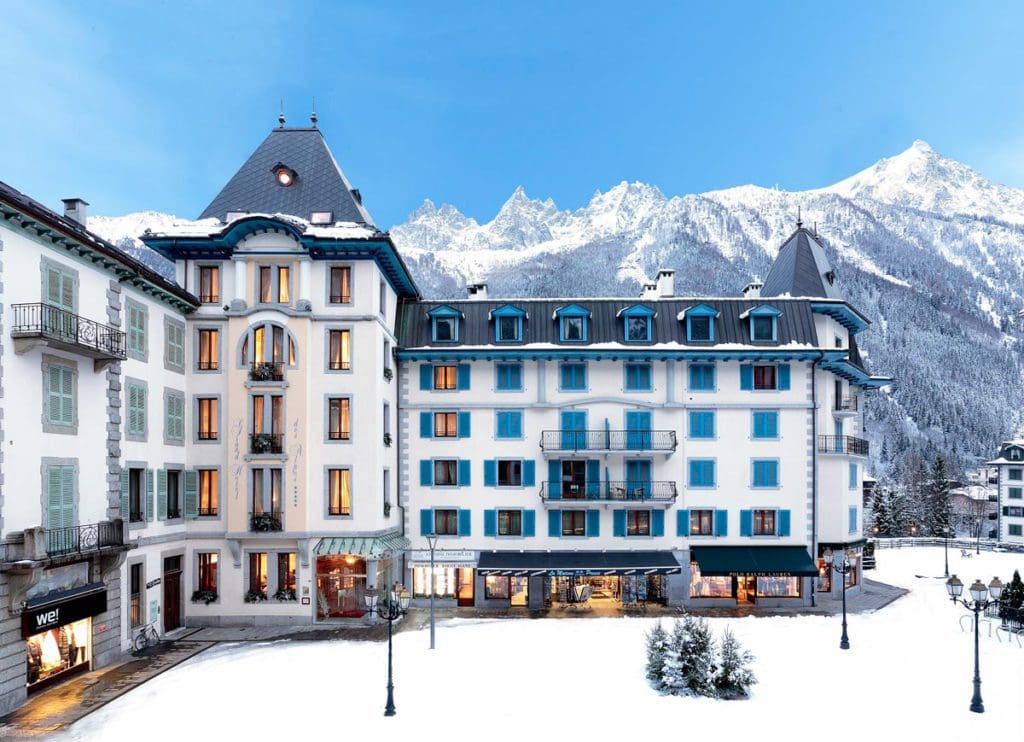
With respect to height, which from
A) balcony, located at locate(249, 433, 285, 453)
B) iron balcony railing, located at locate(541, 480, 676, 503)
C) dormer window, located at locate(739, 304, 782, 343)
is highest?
dormer window, located at locate(739, 304, 782, 343)

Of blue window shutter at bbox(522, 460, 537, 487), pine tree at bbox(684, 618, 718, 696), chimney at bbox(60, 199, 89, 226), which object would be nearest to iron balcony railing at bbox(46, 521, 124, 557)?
chimney at bbox(60, 199, 89, 226)

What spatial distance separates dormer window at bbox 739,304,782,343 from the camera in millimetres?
34281

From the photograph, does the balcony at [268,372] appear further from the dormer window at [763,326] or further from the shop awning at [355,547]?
the dormer window at [763,326]

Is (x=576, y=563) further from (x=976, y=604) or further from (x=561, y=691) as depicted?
(x=976, y=604)

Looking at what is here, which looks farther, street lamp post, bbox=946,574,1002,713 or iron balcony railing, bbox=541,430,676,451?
iron balcony railing, bbox=541,430,676,451

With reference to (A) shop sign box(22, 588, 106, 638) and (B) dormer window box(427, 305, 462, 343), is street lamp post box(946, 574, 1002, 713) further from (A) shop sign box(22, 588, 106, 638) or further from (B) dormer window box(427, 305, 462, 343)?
(A) shop sign box(22, 588, 106, 638)

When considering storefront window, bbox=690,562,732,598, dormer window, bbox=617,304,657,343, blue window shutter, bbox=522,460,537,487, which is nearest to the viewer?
storefront window, bbox=690,562,732,598

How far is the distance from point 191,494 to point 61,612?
8.75m

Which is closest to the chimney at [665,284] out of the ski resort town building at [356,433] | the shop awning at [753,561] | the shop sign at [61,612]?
the ski resort town building at [356,433]

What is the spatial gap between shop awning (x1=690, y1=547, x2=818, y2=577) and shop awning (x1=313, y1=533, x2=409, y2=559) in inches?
614

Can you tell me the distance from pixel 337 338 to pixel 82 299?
401 inches

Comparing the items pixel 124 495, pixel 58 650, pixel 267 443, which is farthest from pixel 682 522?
pixel 58 650

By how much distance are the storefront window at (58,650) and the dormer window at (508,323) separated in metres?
21.2

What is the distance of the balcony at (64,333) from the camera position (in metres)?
19.6
